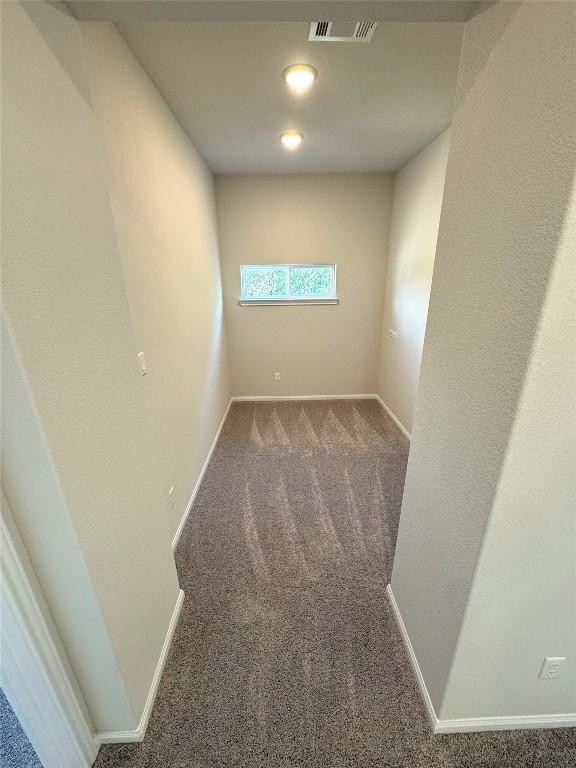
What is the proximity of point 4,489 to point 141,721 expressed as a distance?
1.05 meters

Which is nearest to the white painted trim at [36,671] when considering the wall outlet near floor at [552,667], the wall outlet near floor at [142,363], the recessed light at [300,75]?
the wall outlet near floor at [142,363]

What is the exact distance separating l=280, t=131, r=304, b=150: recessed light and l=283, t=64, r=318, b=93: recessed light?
2.23ft

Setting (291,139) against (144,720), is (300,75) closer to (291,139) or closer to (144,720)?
(291,139)

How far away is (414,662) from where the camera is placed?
1.34 metres

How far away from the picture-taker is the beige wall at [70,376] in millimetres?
709

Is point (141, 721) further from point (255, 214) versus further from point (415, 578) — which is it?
point (255, 214)

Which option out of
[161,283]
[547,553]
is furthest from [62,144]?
[547,553]

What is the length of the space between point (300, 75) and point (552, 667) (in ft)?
9.06

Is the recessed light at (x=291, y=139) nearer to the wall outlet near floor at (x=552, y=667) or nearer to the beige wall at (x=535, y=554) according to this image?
the beige wall at (x=535, y=554)

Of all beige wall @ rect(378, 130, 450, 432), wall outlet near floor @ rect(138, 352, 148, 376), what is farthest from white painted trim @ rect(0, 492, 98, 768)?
beige wall @ rect(378, 130, 450, 432)

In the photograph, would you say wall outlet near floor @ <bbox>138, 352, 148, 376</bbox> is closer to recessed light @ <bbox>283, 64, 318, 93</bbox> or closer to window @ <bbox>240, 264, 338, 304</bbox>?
recessed light @ <bbox>283, 64, 318, 93</bbox>

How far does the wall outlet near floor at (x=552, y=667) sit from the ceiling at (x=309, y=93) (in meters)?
2.37

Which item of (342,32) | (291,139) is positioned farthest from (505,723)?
(291,139)

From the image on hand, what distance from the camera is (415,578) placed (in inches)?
52.1
